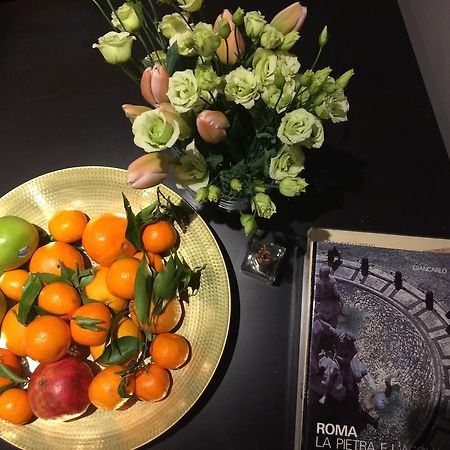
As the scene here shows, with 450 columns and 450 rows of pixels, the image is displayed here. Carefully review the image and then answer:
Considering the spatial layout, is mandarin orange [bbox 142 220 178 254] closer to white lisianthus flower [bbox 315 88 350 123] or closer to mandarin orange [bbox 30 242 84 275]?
mandarin orange [bbox 30 242 84 275]

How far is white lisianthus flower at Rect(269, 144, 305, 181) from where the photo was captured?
0.57 m

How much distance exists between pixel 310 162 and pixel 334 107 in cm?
32

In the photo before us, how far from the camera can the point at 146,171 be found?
0.56 m

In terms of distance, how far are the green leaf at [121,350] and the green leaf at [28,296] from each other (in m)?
0.12

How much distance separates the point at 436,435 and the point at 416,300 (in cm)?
19

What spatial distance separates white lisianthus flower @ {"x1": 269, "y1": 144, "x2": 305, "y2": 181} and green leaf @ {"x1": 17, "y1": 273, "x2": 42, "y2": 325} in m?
0.36

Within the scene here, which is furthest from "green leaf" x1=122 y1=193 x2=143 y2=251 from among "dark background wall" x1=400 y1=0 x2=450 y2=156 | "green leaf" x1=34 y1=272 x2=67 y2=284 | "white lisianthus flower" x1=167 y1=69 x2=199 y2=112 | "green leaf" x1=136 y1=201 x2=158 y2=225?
"dark background wall" x1=400 y1=0 x2=450 y2=156

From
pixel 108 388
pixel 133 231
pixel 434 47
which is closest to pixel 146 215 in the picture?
pixel 133 231

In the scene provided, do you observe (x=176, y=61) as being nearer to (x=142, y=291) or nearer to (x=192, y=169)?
(x=192, y=169)

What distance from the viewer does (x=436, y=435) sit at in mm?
709

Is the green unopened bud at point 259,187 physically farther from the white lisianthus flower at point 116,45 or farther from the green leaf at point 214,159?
the white lisianthus flower at point 116,45

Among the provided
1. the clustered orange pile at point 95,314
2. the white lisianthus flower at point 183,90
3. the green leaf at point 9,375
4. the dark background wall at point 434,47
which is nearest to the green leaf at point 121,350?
the clustered orange pile at point 95,314

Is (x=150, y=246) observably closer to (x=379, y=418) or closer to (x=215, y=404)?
(x=215, y=404)

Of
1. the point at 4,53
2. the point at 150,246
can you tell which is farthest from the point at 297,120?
the point at 4,53
